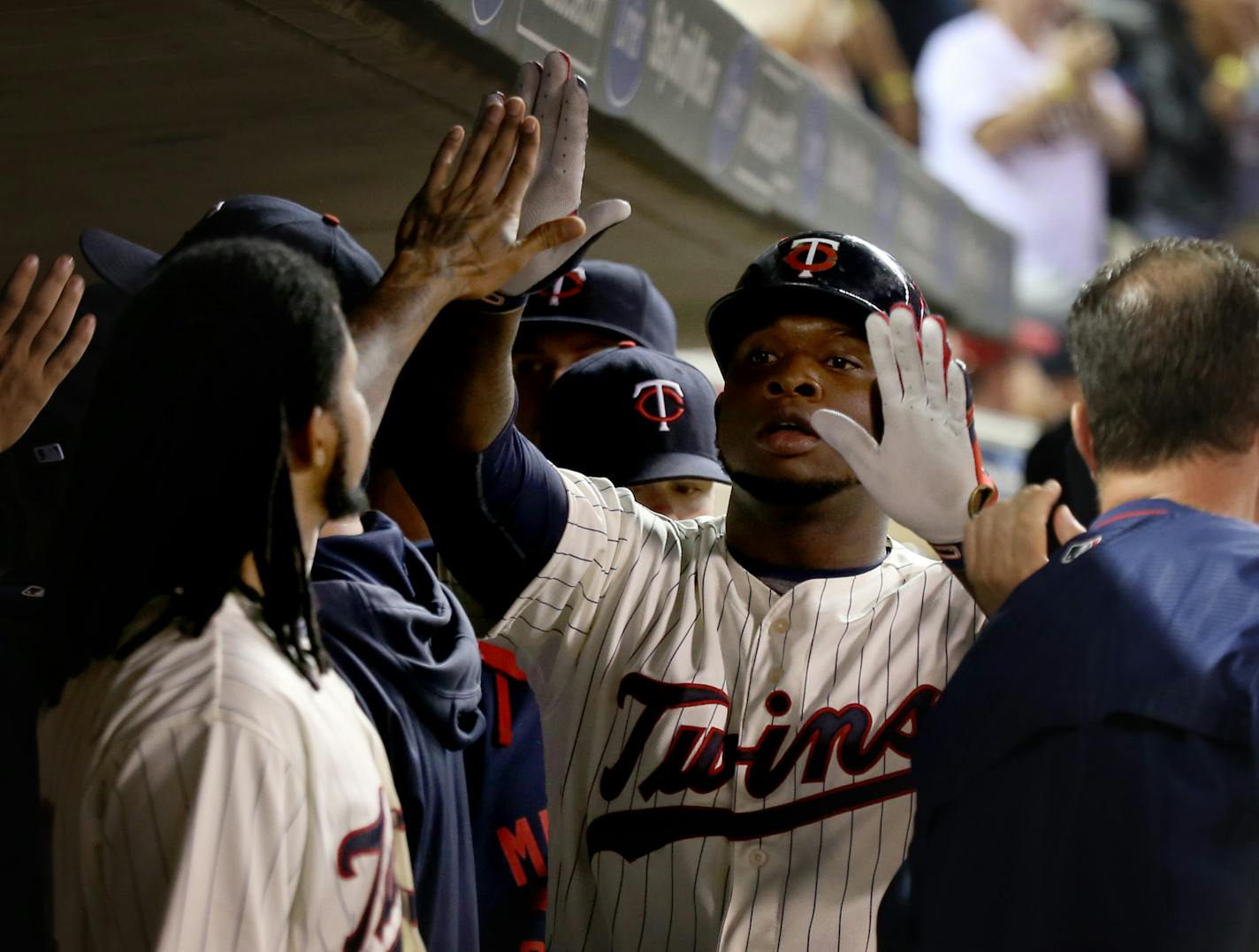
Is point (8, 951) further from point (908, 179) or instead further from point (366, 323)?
point (908, 179)

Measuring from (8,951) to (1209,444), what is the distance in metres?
1.16

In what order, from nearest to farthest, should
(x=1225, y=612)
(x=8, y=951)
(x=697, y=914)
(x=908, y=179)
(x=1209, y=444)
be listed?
(x=8, y=951) → (x=1225, y=612) → (x=1209, y=444) → (x=697, y=914) → (x=908, y=179)

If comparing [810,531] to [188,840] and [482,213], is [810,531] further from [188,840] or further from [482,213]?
[188,840]

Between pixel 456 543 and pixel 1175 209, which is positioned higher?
pixel 1175 209

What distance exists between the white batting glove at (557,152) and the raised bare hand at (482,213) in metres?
0.12

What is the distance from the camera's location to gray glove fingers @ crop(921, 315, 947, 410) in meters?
1.77

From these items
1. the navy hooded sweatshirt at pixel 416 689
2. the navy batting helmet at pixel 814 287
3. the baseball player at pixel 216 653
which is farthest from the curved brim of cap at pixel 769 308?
the baseball player at pixel 216 653

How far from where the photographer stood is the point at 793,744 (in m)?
1.80

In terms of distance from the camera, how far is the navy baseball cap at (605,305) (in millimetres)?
2646

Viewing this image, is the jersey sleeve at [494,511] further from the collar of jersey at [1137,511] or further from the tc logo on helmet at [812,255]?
the collar of jersey at [1137,511]

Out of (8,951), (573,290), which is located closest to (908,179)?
(573,290)

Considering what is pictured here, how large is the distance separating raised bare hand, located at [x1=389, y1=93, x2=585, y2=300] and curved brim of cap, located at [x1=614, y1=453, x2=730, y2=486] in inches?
36.7

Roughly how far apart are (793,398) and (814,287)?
15cm

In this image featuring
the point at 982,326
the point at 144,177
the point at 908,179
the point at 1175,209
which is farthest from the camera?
the point at 1175,209
